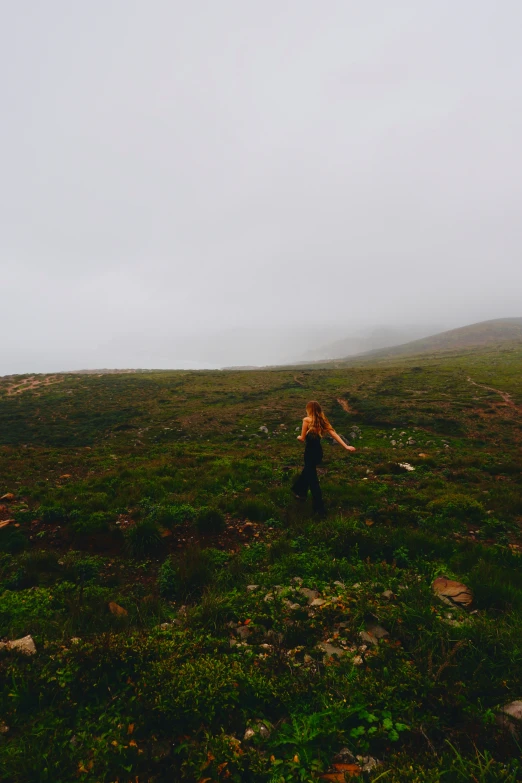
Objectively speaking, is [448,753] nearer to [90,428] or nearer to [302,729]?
[302,729]

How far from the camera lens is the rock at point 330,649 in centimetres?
460

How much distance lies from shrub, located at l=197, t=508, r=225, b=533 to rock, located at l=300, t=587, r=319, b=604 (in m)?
3.17

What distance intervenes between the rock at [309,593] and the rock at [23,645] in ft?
13.4

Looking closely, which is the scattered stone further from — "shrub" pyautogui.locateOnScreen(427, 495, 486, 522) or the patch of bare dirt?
the patch of bare dirt

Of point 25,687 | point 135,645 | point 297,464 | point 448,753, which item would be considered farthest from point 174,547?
point 297,464

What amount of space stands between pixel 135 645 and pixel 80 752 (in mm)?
1178

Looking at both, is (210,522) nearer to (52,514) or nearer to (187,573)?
(187,573)

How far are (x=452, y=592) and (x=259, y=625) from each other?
131 inches

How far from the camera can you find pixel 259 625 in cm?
520

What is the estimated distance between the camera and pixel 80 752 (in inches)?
135

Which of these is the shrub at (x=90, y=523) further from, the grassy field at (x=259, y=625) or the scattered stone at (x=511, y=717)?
the scattered stone at (x=511, y=717)

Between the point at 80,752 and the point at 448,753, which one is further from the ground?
the point at 80,752

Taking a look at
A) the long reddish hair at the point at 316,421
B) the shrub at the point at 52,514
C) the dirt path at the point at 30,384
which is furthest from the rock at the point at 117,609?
the dirt path at the point at 30,384

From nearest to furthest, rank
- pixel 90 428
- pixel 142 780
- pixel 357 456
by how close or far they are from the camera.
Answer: pixel 142 780, pixel 357 456, pixel 90 428
